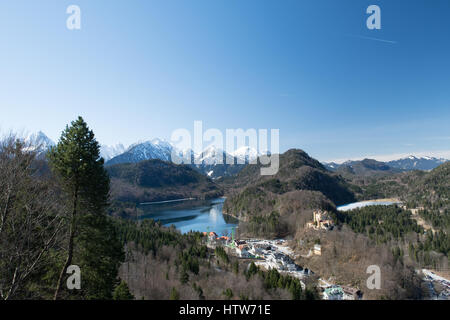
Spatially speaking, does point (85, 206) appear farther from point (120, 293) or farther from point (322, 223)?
point (322, 223)

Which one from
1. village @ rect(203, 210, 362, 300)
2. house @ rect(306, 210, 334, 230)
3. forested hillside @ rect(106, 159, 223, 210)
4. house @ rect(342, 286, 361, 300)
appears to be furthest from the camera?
forested hillside @ rect(106, 159, 223, 210)

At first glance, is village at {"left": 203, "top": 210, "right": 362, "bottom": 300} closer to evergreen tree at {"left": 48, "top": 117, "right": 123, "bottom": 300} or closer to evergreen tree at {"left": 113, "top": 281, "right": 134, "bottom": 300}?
evergreen tree at {"left": 113, "top": 281, "right": 134, "bottom": 300}

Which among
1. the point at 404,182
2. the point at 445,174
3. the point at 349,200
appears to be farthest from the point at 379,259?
the point at 404,182

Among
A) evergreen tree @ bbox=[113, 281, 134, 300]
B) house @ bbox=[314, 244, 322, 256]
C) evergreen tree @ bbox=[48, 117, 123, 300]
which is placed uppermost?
evergreen tree @ bbox=[48, 117, 123, 300]

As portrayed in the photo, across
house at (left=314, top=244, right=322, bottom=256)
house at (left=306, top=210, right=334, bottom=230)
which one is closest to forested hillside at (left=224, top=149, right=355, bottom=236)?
house at (left=306, top=210, right=334, bottom=230)

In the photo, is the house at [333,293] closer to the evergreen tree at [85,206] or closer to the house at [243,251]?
the house at [243,251]

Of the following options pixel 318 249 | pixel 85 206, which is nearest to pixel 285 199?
pixel 318 249
